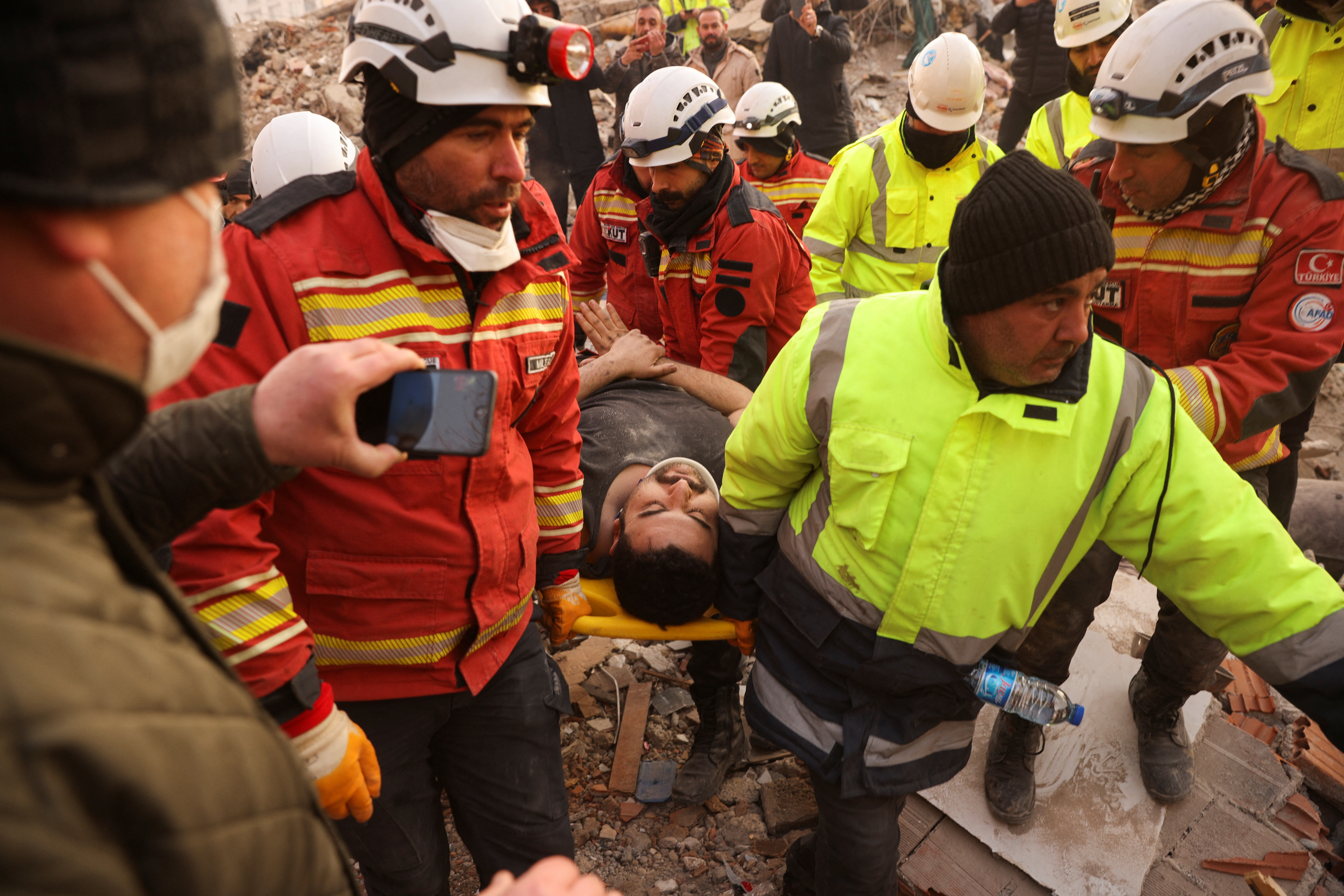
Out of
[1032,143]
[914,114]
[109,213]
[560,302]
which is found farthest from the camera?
[1032,143]

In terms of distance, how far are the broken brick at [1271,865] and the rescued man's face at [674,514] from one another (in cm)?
230

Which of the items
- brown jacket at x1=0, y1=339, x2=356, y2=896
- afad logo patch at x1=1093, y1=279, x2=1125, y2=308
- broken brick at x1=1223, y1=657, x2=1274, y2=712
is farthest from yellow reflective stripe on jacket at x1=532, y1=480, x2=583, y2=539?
broken brick at x1=1223, y1=657, x2=1274, y2=712

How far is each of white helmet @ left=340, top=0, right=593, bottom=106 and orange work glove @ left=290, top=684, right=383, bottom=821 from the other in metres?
1.50

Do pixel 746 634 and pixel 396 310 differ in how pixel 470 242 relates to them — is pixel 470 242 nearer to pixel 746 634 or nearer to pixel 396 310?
pixel 396 310

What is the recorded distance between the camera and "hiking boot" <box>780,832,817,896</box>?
312 cm

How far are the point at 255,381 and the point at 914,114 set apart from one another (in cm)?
398

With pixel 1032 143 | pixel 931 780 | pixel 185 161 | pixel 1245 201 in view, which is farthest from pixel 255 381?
pixel 1032 143

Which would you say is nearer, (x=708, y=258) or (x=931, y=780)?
(x=931, y=780)

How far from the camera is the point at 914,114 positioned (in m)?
4.58

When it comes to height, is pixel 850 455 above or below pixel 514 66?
below

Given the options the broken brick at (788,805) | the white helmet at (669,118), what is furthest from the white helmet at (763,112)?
the broken brick at (788,805)

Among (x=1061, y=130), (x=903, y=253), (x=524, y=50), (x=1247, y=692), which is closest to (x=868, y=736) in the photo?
(x=524, y=50)

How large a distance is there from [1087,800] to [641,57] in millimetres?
7903

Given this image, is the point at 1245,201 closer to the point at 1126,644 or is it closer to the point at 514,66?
the point at 1126,644
